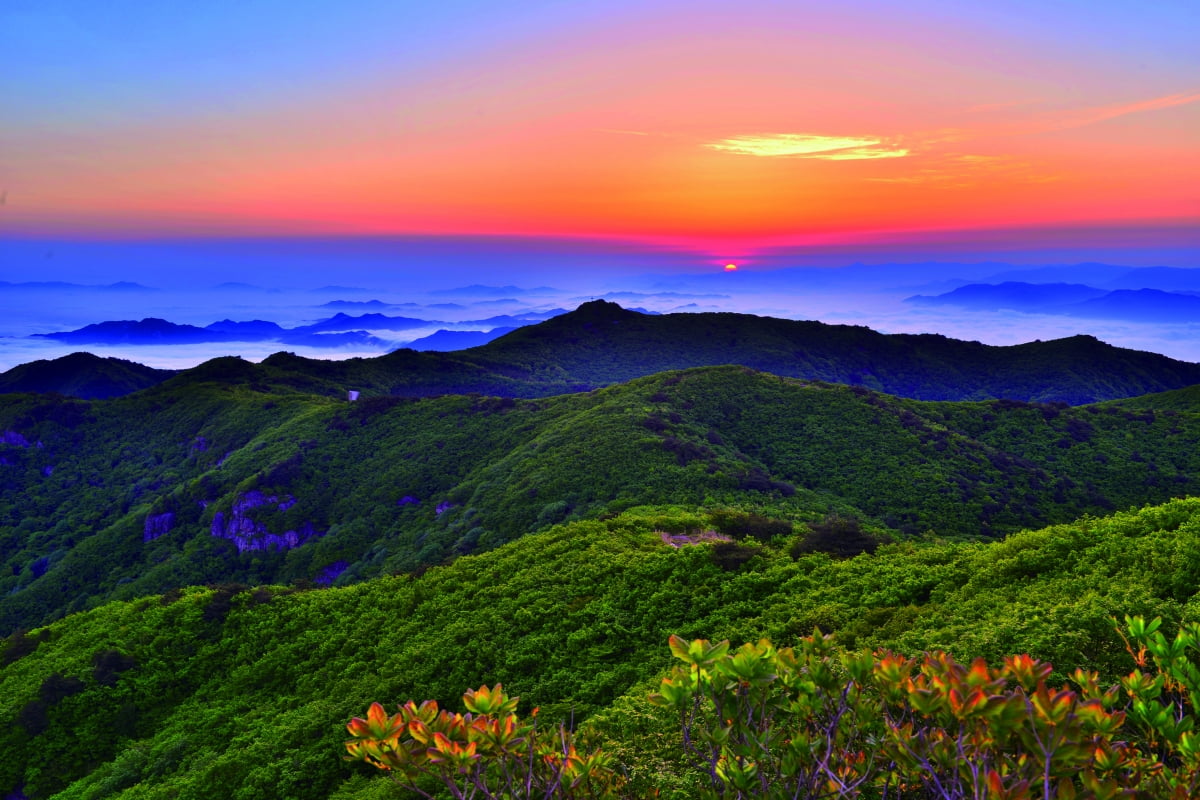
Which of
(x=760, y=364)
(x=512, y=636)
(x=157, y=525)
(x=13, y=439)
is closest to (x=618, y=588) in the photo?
(x=512, y=636)

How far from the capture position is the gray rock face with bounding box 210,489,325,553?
6250 cm

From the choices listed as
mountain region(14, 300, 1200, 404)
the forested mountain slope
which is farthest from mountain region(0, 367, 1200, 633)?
mountain region(14, 300, 1200, 404)

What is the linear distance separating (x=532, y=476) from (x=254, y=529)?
112ft

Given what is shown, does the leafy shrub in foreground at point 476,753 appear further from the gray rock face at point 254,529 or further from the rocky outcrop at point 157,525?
the rocky outcrop at point 157,525

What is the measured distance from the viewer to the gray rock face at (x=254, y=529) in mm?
62500

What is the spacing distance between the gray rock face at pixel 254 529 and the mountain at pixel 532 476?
0.71 ft

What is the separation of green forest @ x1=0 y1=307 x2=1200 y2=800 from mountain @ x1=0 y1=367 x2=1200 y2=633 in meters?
0.43

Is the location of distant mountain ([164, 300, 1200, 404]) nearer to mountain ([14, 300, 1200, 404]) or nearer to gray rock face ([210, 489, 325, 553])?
mountain ([14, 300, 1200, 404])

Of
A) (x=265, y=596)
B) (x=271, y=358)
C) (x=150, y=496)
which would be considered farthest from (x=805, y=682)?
(x=271, y=358)

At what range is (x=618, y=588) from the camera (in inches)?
758

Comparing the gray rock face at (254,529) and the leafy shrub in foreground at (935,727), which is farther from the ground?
the leafy shrub in foreground at (935,727)

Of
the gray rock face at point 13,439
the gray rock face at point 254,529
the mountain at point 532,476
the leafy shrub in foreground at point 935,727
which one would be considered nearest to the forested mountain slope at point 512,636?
the leafy shrub in foreground at point 935,727

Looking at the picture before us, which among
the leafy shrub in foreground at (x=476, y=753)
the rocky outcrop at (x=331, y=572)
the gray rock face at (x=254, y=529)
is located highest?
the leafy shrub in foreground at (x=476, y=753)

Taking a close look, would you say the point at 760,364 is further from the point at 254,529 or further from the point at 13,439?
the point at 13,439
